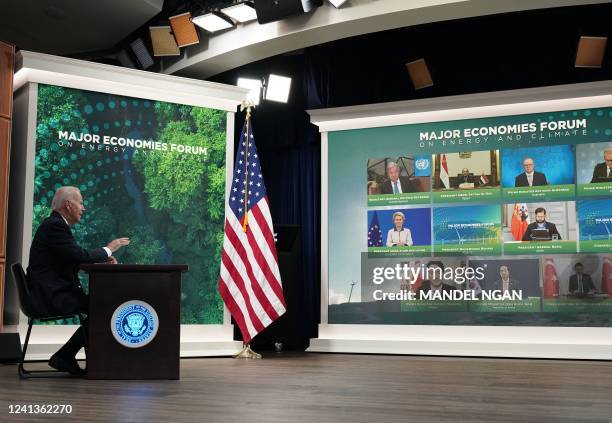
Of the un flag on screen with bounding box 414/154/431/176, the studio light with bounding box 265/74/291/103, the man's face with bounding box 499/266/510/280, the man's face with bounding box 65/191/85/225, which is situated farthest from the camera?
the studio light with bounding box 265/74/291/103

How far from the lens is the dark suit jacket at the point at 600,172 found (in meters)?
6.69

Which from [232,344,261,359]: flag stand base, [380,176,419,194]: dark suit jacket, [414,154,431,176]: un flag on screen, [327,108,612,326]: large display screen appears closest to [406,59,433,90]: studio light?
[327,108,612,326]: large display screen

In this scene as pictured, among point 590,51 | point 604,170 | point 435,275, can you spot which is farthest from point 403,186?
point 590,51

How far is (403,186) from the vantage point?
7.46 m

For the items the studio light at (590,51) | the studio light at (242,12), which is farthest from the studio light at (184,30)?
the studio light at (590,51)

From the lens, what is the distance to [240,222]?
7047 millimetres

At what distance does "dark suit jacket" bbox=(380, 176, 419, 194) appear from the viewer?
741cm

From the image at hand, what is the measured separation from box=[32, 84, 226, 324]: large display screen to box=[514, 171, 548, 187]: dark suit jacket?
285 cm

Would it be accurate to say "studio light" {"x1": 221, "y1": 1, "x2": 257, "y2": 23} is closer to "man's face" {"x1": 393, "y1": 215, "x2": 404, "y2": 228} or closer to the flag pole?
the flag pole

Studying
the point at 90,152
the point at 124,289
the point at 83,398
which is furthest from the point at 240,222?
the point at 83,398

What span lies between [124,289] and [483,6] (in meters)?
3.92

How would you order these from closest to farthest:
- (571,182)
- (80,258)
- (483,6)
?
(80,258), (483,6), (571,182)

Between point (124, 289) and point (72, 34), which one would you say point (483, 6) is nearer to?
point (124, 289)

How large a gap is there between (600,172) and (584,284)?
103 centimetres
